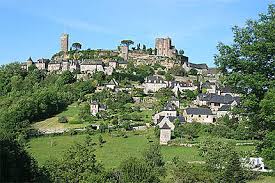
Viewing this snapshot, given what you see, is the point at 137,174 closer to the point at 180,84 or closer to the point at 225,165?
the point at 225,165

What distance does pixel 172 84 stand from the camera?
9494 cm

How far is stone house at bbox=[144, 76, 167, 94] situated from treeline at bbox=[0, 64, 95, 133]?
35.9ft

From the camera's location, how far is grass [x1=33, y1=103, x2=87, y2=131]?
69.8 metres

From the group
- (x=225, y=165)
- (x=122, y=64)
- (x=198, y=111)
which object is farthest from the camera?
(x=122, y=64)

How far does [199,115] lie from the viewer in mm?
73812

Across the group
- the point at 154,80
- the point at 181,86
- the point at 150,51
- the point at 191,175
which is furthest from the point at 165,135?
the point at 150,51

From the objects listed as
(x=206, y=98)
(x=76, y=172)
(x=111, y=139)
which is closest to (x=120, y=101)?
(x=206, y=98)

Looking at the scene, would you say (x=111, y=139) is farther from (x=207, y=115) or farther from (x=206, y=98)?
(x=206, y=98)

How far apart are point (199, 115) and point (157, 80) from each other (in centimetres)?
2360

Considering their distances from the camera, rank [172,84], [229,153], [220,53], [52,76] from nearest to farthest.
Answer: [220,53] < [229,153] < [172,84] < [52,76]

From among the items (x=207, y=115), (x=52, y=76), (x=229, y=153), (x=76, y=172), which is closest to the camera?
(x=76, y=172)

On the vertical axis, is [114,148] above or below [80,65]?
below

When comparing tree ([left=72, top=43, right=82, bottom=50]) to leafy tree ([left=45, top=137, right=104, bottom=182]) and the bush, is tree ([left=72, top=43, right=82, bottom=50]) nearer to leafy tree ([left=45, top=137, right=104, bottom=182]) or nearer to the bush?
the bush

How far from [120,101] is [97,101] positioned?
3.93m
